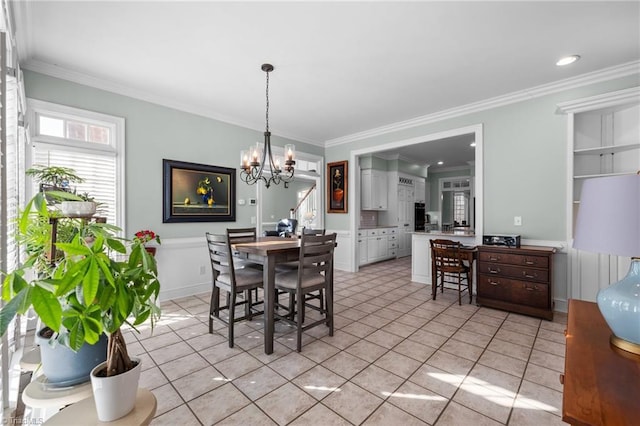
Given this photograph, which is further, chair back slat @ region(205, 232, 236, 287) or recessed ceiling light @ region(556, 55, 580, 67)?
recessed ceiling light @ region(556, 55, 580, 67)

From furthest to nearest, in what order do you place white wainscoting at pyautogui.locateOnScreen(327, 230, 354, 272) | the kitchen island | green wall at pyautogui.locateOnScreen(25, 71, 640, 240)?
white wainscoting at pyautogui.locateOnScreen(327, 230, 354, 272), the kitchen island, green wall at pyautogui.locateOnScreen(25, 71, 640, 240)

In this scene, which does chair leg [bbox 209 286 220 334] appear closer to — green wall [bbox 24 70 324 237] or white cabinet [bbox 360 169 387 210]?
green wall [bbox 24 70 324 237]

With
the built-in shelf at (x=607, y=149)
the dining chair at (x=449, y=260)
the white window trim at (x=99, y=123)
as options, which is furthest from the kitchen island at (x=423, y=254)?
the white window trim at (x=99, y=123)

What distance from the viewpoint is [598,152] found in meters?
3.26

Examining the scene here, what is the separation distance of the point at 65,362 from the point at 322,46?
2.85 m

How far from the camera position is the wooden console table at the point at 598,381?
731 millimetres

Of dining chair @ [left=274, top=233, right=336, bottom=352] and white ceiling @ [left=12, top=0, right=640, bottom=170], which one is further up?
white ceiling @ [left=12, top=0, right=640, bottom=170]

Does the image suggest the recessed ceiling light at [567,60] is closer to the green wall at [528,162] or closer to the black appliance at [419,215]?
the green wall at [528,162]

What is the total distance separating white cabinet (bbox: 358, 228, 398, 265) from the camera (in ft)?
20.7

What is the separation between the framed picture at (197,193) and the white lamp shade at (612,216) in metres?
4.20

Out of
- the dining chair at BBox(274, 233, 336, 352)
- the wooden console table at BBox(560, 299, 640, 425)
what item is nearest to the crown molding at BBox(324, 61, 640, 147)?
the dining chair at BBox(274, 233, 336, 352)

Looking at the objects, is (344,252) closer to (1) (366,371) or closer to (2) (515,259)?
(2) (515,259)

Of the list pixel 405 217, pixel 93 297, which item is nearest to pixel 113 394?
pixel 93 297

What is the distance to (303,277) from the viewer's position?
2.62 meters
